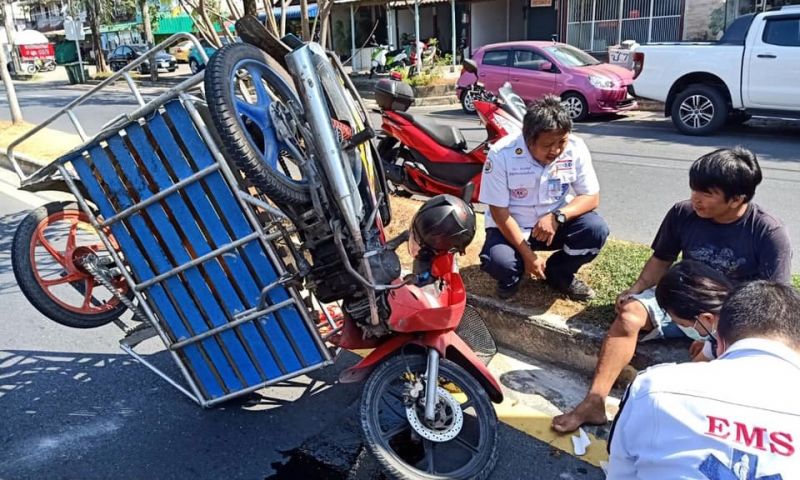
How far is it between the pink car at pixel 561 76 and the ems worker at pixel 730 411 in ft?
35.1

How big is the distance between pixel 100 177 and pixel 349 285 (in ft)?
3.90

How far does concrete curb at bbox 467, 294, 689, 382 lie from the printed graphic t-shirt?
43 centimetres

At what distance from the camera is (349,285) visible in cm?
275

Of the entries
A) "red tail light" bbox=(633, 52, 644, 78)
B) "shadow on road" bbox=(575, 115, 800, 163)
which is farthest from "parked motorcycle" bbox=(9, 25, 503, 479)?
"red tail light" bbox=(633, 52, 644, 78)

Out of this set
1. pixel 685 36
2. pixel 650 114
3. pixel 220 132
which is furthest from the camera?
pixel 685 36

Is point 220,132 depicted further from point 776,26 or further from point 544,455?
point 776,26

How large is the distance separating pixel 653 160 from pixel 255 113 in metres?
6.84

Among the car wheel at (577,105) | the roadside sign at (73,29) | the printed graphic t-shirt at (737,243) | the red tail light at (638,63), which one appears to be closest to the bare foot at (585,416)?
the printed graphic t-shirt at (737,243)

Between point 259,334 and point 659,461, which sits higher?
point 659,461

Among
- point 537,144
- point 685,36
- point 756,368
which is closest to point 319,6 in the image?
point 537,144

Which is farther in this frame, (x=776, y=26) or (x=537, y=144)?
(x=776, y=26)

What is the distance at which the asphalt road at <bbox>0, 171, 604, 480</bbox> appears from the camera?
2.74m

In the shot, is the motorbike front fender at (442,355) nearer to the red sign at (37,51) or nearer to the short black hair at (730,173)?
the short black hair at (730,173)

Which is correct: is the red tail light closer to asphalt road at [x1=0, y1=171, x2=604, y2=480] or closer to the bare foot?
asphalt road at [x1=0, y1=171, x2=604, y2=480]
